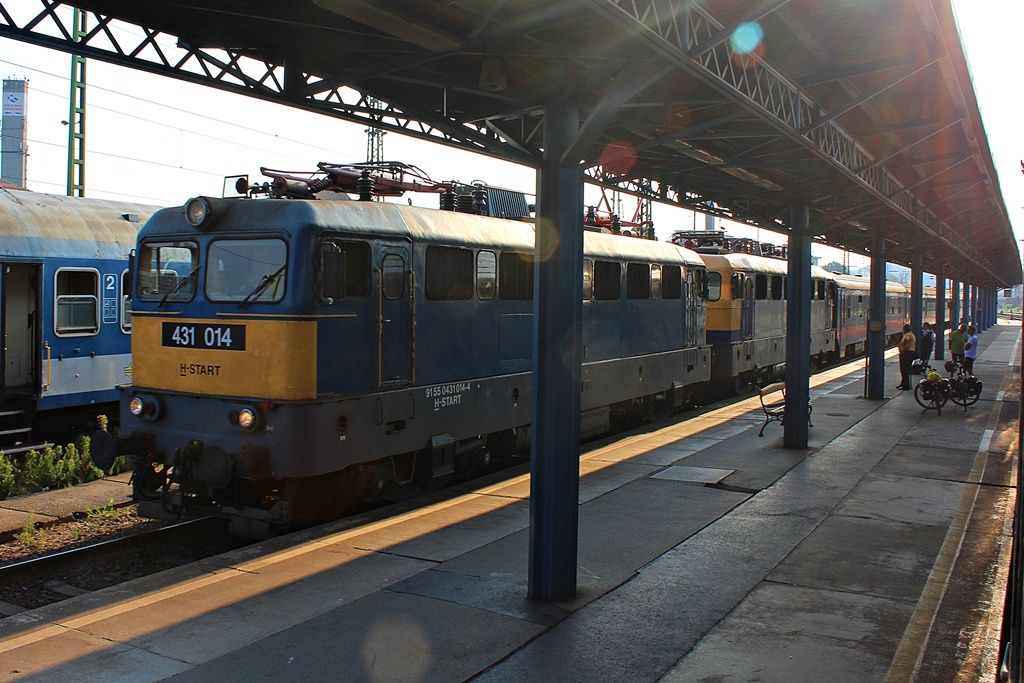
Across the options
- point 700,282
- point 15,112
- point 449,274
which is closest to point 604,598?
point 449,274

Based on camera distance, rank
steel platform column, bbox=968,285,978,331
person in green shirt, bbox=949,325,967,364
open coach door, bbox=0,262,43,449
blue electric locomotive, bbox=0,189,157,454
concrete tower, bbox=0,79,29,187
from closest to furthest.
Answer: open coach door, bbox=0,262,43,449 < blue electric locomotive, bbox=0,189,157,454 < person in green shirt, bbox=949,325,967,364 < steel platform column, bbox=968,285,978,331 < concrete tower, bbox=0,79,29,187

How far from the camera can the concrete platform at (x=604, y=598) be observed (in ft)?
17.0

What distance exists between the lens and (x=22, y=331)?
1221 centimetres

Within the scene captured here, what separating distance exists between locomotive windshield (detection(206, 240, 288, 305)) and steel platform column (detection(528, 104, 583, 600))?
2868 millimetres

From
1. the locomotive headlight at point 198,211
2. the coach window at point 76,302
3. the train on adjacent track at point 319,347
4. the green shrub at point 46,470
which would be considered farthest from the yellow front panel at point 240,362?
the coach window at point 76,302

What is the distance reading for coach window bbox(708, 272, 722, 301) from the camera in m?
19.2

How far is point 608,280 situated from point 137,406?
720 centimetres

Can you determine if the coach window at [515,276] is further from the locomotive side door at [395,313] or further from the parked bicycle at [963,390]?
the parked bicycle at [963,390]

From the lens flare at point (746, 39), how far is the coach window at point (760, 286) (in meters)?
13.2

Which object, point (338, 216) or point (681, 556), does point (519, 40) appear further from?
point (681, 556)

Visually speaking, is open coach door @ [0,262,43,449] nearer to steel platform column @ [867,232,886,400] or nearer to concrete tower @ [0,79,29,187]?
steel platform column @ [867,232,886,400]

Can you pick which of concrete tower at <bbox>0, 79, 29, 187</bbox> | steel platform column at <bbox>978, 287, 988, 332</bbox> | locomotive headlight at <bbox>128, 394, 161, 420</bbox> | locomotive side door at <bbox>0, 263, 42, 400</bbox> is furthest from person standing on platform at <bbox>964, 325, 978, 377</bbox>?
concrete tower at <bbox>0, 79, 29, 187</bbox>

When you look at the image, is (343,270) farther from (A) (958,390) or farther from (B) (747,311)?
(A) (958,390)

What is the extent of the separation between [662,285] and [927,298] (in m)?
39.2
